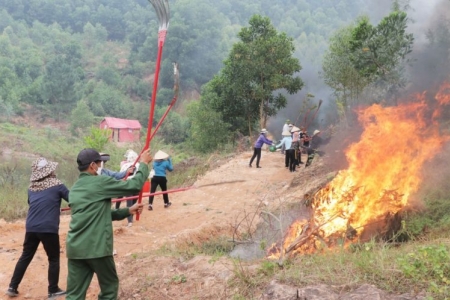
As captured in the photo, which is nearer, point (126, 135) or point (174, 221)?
point (174, 221)

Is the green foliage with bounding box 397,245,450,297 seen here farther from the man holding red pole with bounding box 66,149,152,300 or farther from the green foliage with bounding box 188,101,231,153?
the green foliage with bounding box 188,101,231,153

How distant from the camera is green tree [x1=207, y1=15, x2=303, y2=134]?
2281cm

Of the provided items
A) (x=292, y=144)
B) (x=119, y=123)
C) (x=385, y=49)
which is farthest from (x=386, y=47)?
(x=119, y=123)

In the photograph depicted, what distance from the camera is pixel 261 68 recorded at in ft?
75.0

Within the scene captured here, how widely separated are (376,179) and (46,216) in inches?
223

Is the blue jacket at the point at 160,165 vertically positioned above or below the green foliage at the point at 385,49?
below

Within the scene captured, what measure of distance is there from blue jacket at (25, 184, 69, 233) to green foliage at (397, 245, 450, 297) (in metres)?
3.88

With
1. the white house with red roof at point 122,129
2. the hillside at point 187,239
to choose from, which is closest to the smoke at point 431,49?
the hillside at point 187,239

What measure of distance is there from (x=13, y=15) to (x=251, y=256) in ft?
430

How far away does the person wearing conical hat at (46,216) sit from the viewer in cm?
544

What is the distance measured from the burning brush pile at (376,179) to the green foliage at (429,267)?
1336mm

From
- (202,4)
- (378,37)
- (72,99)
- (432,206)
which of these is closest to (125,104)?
(72,99)

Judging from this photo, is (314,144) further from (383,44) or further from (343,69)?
(343,69)

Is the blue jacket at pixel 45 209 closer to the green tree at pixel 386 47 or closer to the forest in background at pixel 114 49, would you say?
the green tree at pixel 386 47
